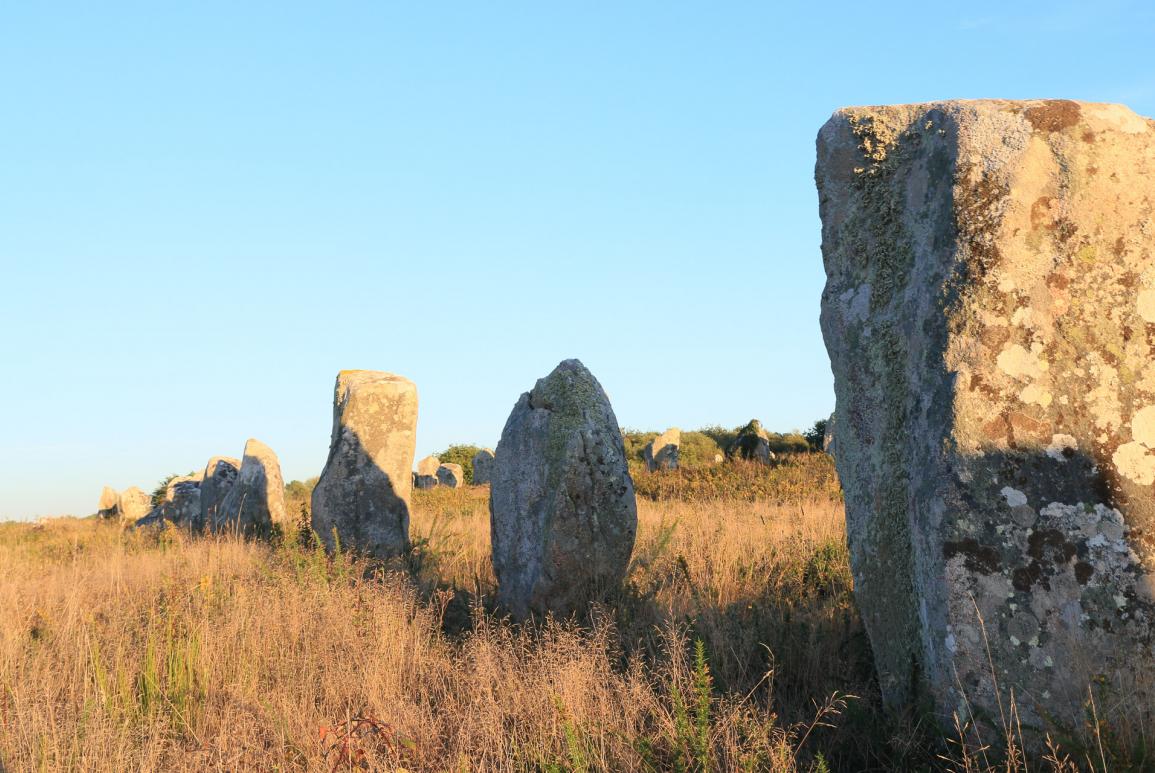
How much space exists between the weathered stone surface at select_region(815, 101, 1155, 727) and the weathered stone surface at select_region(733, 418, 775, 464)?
1898cm

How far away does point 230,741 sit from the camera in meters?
4.91

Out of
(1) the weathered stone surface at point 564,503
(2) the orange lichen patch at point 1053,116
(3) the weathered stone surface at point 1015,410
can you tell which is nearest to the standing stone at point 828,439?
(1) the weathered stone surface at point 564,503

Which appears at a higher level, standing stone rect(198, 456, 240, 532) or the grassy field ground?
standing stone rect(198, 456, 240, 532)

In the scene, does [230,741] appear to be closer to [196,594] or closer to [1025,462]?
[196,594]

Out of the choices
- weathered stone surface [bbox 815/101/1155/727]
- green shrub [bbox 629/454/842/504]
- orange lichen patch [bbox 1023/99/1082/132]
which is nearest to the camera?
weathered stone surface [bbox 815/101/1155/727]

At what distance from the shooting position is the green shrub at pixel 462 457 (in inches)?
1227

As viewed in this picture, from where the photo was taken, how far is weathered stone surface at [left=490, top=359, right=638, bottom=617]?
7117 millimetres

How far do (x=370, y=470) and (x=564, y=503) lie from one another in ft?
16.0

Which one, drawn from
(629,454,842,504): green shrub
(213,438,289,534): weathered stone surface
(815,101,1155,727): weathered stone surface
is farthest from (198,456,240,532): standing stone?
(815,101,1155,727): weathered stone surface

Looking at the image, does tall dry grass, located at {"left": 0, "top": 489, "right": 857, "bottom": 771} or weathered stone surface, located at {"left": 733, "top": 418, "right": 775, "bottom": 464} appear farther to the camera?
weathered stone surface, located at {"left": 733, "top": 418, "right": 775, "bottom": 464}

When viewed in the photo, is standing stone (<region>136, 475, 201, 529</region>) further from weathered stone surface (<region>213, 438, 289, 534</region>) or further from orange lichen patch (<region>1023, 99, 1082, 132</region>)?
orange lichen patch (<region>1023, 99, 1082, 132</region>)

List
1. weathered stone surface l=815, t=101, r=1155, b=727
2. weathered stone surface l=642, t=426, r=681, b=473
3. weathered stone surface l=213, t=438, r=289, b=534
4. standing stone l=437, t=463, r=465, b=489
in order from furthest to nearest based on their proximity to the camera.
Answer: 1. standing stone l=437, t=463, r=465, b=489
2. weathered stone surface l=642, t=426, r=681, b=473
3. weathered stone surface l=213, t=438, r=289, b=534
4. weathered stone surface l=815, t=101, r=1155, b=727

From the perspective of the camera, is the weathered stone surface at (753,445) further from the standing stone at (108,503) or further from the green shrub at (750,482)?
the standing stone at (108,503)

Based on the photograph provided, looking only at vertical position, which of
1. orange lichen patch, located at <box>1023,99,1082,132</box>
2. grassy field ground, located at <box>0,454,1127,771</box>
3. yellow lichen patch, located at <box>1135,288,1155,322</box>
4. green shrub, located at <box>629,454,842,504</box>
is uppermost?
orange lichen patch, located at <box>1023,99,1082,132</box>
